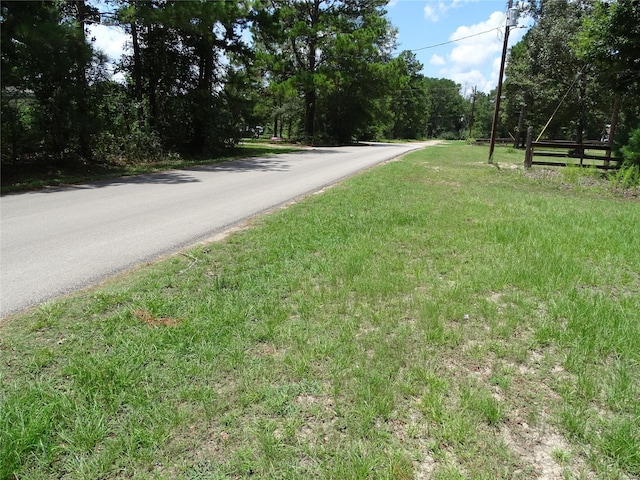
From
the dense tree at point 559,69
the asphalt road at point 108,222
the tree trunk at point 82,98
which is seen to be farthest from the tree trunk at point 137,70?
the dense tree at point 559,69

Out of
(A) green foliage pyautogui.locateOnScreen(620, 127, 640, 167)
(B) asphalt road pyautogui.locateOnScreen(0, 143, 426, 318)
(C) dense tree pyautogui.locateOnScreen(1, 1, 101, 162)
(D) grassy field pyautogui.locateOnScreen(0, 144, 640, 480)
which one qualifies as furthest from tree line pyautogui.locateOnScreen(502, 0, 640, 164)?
(C) dense tree pyautogui.locateOnScreen(1, 1, 101, 162)

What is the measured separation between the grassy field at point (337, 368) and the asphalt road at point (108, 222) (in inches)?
26.8

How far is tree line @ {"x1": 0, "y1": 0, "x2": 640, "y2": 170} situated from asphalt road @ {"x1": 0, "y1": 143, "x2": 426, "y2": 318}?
3923 millimetres

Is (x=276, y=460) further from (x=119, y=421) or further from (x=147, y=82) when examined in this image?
(x=147, y=82)

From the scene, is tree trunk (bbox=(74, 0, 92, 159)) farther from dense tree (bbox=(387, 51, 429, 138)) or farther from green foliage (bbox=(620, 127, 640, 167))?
dense tree (bbox=(387, 51, 429, 138))

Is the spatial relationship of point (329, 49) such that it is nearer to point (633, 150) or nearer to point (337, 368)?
point (633, 150)

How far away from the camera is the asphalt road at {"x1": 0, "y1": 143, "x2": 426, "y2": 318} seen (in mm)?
4500

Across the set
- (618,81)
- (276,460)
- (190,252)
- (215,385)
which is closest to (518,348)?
(276,460)

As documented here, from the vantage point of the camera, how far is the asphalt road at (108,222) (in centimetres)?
450

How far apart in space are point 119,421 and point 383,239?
4200 mm

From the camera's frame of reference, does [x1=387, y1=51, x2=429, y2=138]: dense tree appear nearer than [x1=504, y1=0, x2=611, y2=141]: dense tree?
No

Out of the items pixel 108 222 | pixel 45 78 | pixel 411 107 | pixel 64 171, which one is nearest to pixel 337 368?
pixel 108 222

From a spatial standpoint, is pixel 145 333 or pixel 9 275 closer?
pixel 145 333

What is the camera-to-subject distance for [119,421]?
2219mm
